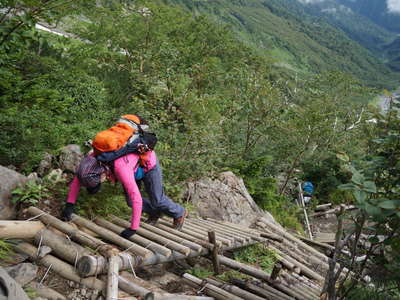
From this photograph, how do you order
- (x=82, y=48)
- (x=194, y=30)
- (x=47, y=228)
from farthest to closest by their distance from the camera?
(x=194, y=30)
(x=82, y=48)
(x=47, y=228)

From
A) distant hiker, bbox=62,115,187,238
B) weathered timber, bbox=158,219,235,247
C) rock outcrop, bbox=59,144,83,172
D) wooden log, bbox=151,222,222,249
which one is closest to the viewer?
distant hiker, bbox=62,115,187,238

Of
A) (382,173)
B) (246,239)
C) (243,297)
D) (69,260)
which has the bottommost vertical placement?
(246,239)

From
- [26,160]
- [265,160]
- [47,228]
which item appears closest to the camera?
[47,228]

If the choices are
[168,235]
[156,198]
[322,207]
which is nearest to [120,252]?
[168,235]

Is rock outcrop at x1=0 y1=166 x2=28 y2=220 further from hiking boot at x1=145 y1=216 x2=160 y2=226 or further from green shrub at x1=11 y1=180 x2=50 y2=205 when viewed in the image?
hiking boot at x1=145 y1=216 x2=160 y2=226

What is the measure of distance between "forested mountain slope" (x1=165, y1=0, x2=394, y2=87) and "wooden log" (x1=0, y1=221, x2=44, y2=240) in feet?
300

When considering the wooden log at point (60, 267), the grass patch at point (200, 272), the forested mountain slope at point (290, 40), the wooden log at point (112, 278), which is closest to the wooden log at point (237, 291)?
the grass patch at point (200, 272)

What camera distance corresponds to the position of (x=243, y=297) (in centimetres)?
406

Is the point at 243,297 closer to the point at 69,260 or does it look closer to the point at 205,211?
the point at 69,260

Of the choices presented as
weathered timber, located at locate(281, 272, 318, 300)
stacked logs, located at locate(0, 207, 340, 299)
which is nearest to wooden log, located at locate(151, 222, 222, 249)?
stacked logs, located at locate(0, 207, 340, 299)

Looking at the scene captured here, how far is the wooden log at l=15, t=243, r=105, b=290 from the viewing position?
317 cm

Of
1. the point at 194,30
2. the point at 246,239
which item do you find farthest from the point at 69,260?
the point at 194,30

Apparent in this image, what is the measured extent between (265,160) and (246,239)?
18.6ft

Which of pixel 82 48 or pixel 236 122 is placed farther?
pixel 236 122
